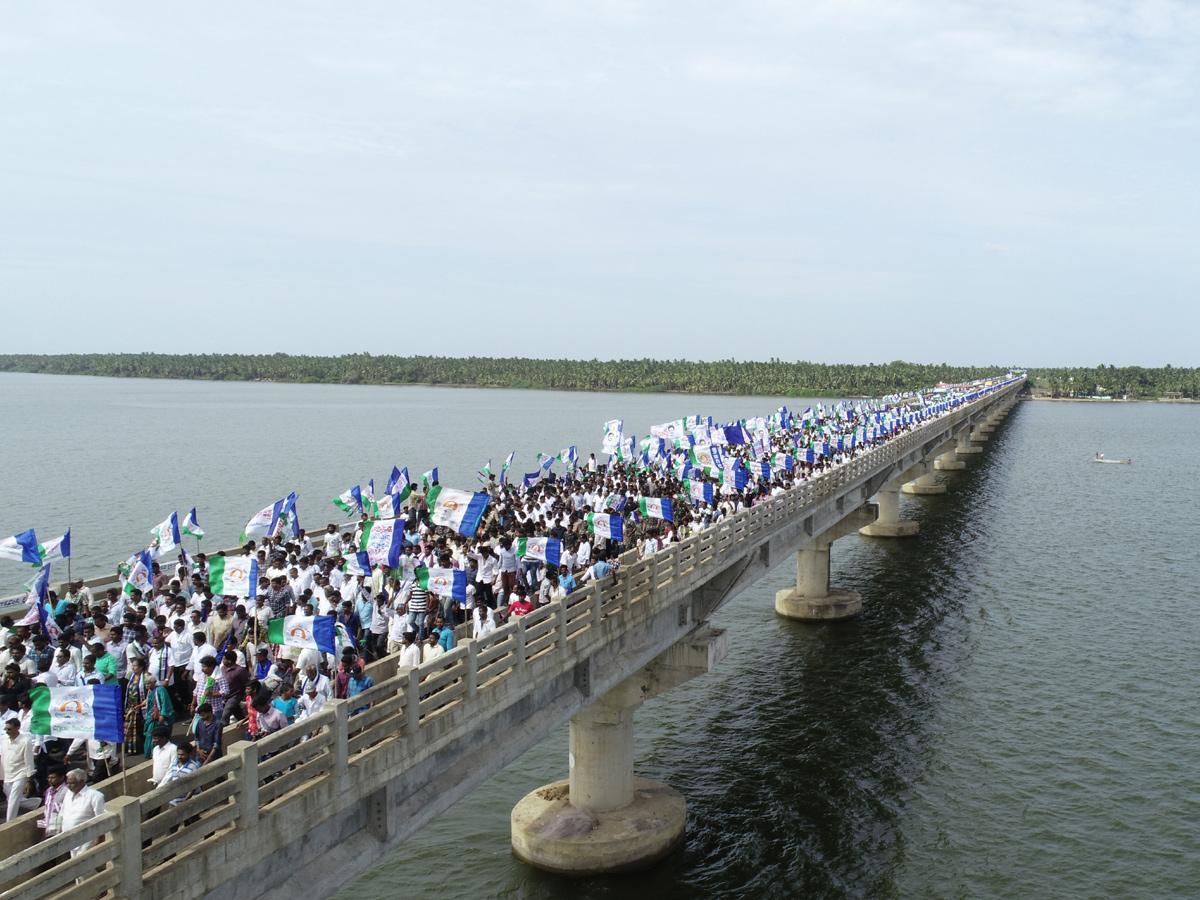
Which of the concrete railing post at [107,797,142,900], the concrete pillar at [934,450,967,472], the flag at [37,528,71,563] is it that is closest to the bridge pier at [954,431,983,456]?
the concrete pillar at [934,450,967,472]

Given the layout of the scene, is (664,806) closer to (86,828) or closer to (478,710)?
(478,710)

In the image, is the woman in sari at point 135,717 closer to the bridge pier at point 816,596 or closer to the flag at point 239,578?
the flag at point 239,578

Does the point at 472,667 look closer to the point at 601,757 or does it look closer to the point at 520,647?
the point at 520,647

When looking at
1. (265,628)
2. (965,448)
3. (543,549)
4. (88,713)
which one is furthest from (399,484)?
(965,448)

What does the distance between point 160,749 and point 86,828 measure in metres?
2.36

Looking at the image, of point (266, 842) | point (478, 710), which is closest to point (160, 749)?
point (266, 842)

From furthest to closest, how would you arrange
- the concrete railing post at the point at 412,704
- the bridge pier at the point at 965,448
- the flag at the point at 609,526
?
the bridge pier at the point at 965,448 < the flag at the point at 609,526 < the concrete railing post at the point at 412,704

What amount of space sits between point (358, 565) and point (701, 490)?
12407 mm

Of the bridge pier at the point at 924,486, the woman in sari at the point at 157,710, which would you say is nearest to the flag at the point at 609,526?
the woman in sari at the point at 157,710

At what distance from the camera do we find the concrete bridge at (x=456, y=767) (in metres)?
8.31

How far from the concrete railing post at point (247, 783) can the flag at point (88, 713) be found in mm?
1440

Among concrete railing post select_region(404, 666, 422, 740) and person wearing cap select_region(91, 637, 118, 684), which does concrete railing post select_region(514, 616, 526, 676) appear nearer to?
concrete railing post select_region(404, 666, 422, 740)

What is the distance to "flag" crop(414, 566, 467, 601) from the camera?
15531 mm

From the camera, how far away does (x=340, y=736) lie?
1013 centimetres
